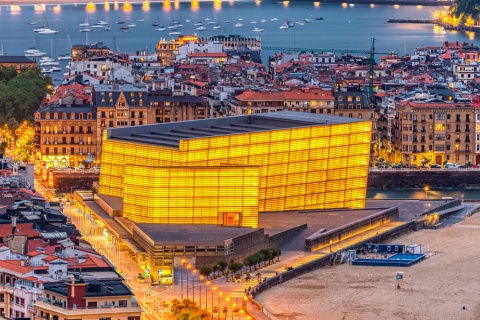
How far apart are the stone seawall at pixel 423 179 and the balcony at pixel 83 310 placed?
5143 centimetres

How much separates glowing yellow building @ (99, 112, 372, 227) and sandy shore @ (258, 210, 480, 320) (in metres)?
6.13

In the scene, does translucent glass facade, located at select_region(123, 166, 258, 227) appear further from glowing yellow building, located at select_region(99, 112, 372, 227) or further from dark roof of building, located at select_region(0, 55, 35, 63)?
dark roof of building, located at select_region(0, 55, 35, 63)

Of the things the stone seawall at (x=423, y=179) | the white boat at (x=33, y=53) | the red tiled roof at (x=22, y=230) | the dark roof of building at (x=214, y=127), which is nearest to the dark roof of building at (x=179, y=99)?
the stone seawall at (x=423, y=179)

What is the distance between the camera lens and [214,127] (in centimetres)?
8056

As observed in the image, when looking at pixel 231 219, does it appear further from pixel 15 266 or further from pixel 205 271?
pixel 15 266

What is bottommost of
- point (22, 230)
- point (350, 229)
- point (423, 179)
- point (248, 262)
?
point (423, 179)

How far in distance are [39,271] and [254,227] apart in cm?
2347

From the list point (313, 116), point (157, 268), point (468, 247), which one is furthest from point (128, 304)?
point (313, 116)

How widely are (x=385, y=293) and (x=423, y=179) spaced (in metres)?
34.9

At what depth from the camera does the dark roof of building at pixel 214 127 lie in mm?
77750

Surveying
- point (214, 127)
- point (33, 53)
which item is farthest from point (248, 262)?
point (33, 53)

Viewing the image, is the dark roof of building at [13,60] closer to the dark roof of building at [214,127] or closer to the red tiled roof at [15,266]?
the dark roof of building at [214,127]

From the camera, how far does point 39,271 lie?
5044 cm

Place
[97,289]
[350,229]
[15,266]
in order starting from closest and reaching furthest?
[97,289] → [15,266] → [350,229]
